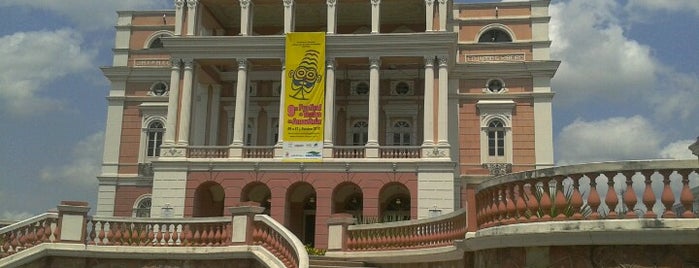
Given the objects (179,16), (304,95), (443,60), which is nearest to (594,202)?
→ (443,60)

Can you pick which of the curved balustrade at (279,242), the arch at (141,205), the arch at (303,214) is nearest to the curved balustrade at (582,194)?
the curved balustrade at (279,242)

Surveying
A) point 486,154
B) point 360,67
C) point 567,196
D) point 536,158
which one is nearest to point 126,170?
point 360,67

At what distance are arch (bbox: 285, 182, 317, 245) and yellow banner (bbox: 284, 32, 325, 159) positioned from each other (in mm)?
2721

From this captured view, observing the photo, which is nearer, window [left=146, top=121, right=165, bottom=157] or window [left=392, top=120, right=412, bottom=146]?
window [left=392, top=120, right=412, bottom=146]

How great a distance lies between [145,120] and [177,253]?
20.4 metres

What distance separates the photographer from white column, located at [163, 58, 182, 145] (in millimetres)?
29969

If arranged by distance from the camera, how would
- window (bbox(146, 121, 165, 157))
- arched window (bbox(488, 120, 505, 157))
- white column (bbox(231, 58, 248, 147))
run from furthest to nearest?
window (bbox(146, 121, 165, 157)), arched window (bbox(488, 120, 505, 157)), white column (bbox(231, 58, 248, 147))

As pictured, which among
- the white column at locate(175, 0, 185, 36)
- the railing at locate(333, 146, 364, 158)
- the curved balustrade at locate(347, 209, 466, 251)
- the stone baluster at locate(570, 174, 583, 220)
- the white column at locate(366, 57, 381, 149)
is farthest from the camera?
the white column at locate(175, 0, 185, 36)

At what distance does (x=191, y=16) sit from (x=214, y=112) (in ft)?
15.8

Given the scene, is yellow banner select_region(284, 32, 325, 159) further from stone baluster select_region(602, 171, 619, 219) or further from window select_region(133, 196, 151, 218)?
stone baluster select_region(602, 171, 619, 219)

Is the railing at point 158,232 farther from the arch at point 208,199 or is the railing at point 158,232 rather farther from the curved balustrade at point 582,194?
the arch at point 208,199

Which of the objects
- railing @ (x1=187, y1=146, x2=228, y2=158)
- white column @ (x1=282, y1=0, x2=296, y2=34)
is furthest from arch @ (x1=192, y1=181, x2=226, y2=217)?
white column @ (x1=282, y1=0, x2=296, y2=34)

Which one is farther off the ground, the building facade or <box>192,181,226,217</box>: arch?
the building facade

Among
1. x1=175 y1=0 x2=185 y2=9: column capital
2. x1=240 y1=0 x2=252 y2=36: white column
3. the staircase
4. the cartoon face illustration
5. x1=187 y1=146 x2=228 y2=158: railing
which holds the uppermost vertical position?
x1=175 y1=0 x2=185 y2=9: column capital
